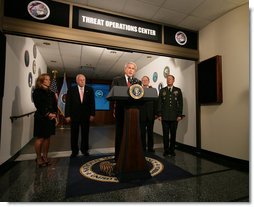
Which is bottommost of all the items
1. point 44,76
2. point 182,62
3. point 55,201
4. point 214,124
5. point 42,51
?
point 55,201

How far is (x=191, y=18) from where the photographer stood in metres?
2.88

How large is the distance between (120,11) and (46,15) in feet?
3.83

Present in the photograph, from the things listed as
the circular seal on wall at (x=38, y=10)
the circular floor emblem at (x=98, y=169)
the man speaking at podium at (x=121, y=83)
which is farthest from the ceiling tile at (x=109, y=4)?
the circular floor emblem at (x=98, y=169)

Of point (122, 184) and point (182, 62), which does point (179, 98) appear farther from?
point (122, 184)

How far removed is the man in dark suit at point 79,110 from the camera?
282 centimetres

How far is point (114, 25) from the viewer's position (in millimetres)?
2654

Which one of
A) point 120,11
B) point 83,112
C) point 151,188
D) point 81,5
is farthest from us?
point 83,112

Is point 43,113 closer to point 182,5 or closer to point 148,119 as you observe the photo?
point 148,119

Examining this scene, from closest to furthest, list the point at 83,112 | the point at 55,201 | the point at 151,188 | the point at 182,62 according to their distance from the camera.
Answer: the point at 55,201 → the point at 151,188 → the point at 83,112 → the point at 182,62

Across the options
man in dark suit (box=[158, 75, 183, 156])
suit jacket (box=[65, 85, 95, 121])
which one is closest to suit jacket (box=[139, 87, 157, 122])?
man in dark suit (box=[158, 75, 183, 156])

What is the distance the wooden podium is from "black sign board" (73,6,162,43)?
1.35m

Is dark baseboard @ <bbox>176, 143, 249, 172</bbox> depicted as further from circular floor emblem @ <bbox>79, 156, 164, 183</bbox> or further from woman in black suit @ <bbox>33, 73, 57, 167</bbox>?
woman in black suit @ <bbox>33, 73, 57, 167</bbox>

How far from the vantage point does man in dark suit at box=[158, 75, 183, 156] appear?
2.85m

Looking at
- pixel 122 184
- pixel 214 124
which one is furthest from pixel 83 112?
pixel 214 124
